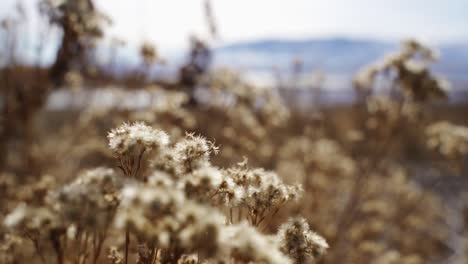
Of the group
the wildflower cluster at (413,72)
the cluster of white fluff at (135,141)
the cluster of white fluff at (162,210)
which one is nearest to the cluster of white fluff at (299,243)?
the cluster of white fluff at (162,210)

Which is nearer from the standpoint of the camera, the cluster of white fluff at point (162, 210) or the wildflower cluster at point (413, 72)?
the cluster of white fluff at point (162, 210)

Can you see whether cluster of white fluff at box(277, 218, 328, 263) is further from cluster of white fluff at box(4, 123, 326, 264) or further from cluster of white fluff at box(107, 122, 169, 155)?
cluster of white fluff at box(107, 122, 169, 155)

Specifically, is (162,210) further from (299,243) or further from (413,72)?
(413,72)

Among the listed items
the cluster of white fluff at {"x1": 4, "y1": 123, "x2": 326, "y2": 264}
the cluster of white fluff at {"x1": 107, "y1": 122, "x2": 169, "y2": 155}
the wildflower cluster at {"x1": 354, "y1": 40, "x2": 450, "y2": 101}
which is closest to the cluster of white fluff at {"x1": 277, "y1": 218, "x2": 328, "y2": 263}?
the cluster of white fluff at {"x1": 4, "y1": 123, "x2": 326, "y2": 264}

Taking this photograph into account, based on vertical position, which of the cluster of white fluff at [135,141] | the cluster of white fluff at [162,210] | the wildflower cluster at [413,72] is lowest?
the cluster of white fluff at [162,210]

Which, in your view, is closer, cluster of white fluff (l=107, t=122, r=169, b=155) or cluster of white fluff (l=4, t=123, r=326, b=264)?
cluster of white fluff (l=4, t=123, r=326, b=264)

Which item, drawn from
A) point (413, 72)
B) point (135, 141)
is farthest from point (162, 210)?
point (413, 72)

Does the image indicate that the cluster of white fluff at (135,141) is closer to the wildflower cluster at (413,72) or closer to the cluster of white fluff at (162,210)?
the cluster of white fluff at (162,210)

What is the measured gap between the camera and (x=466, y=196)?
9.55m

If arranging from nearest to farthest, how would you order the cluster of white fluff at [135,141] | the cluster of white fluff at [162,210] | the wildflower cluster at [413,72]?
1. the cluster of white fluff at [162,210]
2. the cluster of white fluff at [135,141]
3. the wildflower cluster at [413,72]

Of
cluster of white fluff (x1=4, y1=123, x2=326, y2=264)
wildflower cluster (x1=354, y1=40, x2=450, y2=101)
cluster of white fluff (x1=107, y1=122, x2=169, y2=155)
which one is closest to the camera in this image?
cluster of white fluff (x1=4, y1=123, x2=326, y2=264)

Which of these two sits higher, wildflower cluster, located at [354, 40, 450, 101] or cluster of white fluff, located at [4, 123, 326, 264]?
wildflower cluster, located at [354, 40, 450, 101]

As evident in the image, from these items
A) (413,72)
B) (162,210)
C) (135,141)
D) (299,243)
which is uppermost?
(413,72)

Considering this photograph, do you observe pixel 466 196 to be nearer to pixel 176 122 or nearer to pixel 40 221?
pixel 176 122
